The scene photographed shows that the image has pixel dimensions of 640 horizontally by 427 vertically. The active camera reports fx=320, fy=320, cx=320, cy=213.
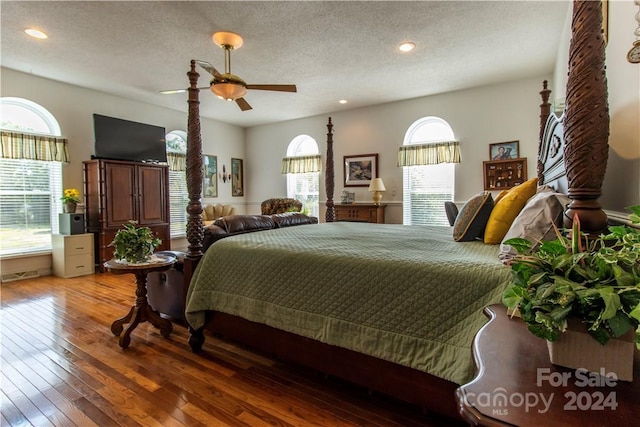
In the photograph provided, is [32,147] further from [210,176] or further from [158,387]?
[158,387]

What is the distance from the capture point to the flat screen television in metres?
4.93

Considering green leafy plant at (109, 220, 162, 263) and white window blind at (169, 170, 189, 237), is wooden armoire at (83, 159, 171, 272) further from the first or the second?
green leafy plant at (109, 220, 162, 263)

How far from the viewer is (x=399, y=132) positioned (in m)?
5.88

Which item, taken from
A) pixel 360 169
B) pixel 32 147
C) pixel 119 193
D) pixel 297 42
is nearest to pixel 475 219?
pixel 297 42

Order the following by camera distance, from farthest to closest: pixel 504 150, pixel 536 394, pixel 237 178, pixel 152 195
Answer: pixel 237 178, pixel 152 195, pixel 504 150, pixel 536 394

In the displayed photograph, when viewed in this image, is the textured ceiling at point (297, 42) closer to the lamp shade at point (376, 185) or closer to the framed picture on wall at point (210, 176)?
the lamp shade at point (376, 185)

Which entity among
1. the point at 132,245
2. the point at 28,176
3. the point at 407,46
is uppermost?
the point at 407,46

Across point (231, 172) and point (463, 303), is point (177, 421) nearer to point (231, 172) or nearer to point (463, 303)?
point (463, 303)

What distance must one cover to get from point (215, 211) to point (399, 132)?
407 centimetres

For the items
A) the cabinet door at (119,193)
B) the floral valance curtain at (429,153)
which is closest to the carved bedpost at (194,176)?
the cabinet door at (119,193)

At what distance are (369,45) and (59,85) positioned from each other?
4.60m

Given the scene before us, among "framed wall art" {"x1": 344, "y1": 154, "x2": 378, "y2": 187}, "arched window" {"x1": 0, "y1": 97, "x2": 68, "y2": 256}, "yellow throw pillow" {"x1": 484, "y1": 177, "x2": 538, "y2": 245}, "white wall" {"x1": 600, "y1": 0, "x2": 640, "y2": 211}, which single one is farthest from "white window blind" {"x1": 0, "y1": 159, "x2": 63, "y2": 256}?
"white wall" {"x1": 600, "y1": 0, "x2": 640, "y2": 211}

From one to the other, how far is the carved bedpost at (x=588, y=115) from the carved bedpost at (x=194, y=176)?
223 cm

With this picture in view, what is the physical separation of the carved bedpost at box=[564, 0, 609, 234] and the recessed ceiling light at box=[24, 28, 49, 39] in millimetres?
4534
